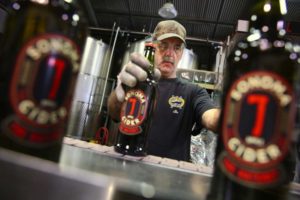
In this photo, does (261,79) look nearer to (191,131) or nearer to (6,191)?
(6,191)

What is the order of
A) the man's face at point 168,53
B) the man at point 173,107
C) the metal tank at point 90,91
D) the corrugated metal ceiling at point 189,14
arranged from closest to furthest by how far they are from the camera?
1. the man at point 173,107
2. the man's face at point 168,53
3. the corrugated metal ceiling at point 189,14
4. the metal tank at point 90,91

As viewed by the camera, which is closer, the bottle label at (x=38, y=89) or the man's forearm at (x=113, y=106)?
the bottle label at (x=38, y=89)

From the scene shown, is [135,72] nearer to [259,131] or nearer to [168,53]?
[259,131]

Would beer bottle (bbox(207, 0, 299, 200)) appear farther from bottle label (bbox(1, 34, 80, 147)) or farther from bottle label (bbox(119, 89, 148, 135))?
bottle label (bbox(119, 89, 148, 135))

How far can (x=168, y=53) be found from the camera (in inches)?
57.7

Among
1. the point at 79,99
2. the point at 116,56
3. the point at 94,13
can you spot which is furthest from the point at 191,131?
the point at 116,56

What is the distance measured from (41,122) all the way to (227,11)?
314cm

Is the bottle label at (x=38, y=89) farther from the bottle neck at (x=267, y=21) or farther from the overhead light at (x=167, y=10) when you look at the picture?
the overhead light at (x=167, y=10)

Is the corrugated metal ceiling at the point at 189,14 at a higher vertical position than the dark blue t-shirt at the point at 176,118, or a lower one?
higher

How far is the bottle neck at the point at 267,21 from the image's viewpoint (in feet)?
1.31

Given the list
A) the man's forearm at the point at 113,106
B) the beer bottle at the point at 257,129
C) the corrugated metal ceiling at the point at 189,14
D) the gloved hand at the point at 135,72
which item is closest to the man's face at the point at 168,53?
the man's forearm at the point at 113,106

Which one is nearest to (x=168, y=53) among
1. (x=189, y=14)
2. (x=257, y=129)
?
(x=257, y=129)

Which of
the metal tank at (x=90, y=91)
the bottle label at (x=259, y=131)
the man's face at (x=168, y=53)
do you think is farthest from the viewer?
the metal tank at (x=90, y=91)

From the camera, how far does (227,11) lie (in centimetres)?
312
